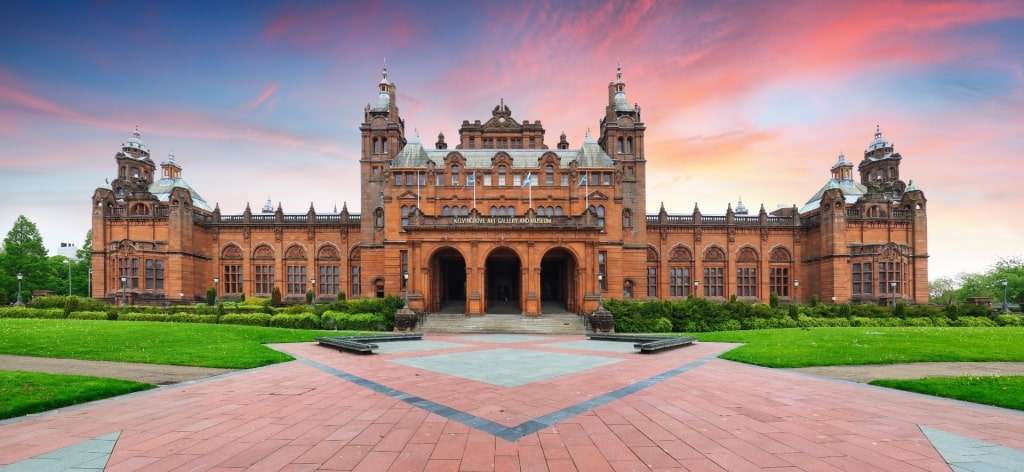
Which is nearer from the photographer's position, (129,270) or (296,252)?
(129,270)

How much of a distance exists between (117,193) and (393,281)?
123ft

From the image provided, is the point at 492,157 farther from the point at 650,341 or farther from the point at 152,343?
the point at 152,343

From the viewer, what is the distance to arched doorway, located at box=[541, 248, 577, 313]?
1462 inches

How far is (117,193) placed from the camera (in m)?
50.3

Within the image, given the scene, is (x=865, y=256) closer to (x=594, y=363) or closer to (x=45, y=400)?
(x=594, y=363)

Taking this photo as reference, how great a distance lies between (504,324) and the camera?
30.9 metres

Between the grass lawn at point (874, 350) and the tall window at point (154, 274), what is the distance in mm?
50830

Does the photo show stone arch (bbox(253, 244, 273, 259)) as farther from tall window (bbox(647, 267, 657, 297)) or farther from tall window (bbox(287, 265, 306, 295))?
tall window (bbox(647, 267, 657, 297))

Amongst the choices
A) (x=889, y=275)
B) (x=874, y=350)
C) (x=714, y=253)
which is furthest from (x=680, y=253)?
(x=874, y=350)

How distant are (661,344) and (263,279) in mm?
45319

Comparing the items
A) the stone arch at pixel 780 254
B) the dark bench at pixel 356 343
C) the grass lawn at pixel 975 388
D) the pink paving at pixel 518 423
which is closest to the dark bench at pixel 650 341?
the pink paving at pixel 518 423

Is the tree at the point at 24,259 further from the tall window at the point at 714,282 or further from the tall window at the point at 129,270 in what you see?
the tall window at the point at 714,282

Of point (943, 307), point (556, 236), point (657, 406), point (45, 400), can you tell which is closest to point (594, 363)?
point (657, 406)

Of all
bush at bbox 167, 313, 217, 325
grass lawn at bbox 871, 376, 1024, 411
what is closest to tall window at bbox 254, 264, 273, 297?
bush at bbox 167, 313, 217, 325
